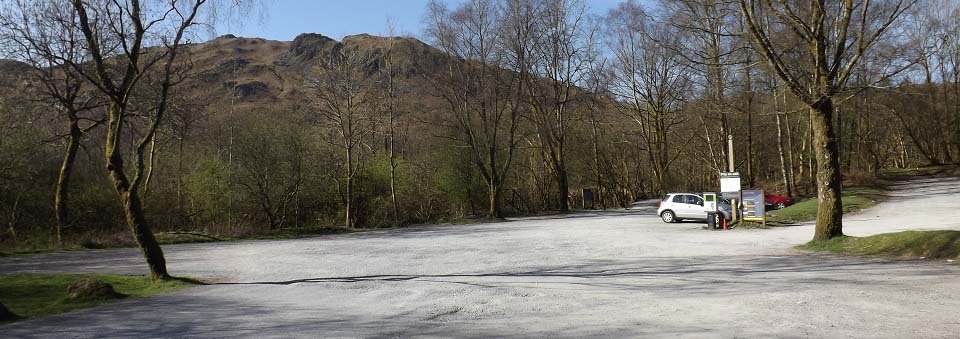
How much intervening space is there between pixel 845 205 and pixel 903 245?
1861 cm

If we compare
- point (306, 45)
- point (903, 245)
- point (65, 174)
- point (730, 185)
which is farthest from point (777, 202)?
point (306, 45)

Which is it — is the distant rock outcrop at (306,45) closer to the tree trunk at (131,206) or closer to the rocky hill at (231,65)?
the rocky hill at (231,65)

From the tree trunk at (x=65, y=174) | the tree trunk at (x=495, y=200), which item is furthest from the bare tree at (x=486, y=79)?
the tree trunk at (x=65, y=174)

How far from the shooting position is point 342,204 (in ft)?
120

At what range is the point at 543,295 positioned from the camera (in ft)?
32.0

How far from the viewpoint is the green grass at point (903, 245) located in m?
12.2

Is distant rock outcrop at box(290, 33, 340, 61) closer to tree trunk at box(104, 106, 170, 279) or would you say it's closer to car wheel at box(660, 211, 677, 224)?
car wheel at box(660, 211, 677, 224)

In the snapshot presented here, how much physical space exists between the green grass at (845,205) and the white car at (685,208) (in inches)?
78.6

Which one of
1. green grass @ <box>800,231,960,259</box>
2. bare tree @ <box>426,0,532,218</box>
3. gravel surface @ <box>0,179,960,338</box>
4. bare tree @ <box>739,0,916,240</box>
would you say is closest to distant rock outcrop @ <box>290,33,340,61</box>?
bare tree @ <box>426,0,532,218</box>

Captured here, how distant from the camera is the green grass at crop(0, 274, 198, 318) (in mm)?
9867

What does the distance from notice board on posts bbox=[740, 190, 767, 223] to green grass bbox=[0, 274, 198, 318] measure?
65.4 feet

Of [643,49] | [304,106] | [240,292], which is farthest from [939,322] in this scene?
[643,49]

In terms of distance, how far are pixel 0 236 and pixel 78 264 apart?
11512mm

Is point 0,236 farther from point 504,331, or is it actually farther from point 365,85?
point 504,331
